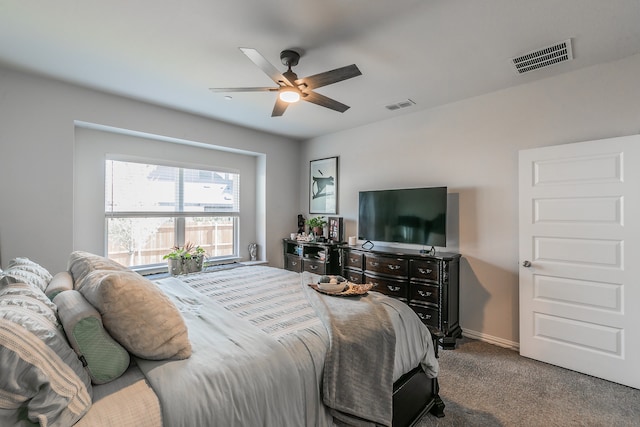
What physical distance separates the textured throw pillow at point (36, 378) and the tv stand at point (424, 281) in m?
3.01

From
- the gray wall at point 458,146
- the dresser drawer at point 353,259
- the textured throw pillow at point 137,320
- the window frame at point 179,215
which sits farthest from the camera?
the dresser drawer at point 353,259

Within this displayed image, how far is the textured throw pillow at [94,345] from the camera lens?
108 cm

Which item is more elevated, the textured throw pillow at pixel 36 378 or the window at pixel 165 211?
the window at pixel 165 211

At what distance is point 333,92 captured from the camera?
3.27 meters

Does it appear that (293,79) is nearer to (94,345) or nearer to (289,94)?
(289,94)

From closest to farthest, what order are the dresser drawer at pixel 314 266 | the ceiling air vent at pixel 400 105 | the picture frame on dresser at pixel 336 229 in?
the ceiling air vent at pixel 400 105 < the dresser drawer at pixel 314 266 < the picture frame on dresser at pixel 336 229

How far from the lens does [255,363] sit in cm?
124

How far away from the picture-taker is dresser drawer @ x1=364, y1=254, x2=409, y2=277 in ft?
11.3

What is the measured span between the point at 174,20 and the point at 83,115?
6.46 feet

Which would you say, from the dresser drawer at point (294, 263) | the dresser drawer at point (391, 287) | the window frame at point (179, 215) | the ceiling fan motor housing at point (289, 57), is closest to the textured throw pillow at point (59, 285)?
the ceiling fan motor housing at point (289, 57)

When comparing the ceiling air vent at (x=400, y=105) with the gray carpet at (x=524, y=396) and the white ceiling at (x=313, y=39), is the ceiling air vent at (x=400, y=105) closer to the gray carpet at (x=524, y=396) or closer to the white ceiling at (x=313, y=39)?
the white ceiling at (x=313, y=39)

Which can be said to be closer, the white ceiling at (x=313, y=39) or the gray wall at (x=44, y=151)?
the white ceiling at (x=313, y=39)

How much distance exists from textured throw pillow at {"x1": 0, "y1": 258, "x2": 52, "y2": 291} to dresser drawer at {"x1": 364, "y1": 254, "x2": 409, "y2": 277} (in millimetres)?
3077

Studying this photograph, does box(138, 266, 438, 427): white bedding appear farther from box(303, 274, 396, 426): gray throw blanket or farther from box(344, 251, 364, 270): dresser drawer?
box(344, 251, 364, 270): dresser drawer
